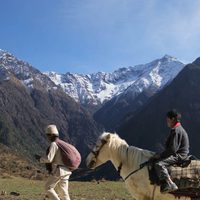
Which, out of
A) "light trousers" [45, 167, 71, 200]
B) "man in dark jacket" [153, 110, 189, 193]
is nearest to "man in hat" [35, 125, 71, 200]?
"light trousers" [45, 167, 71, 200]

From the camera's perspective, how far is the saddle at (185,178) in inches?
502

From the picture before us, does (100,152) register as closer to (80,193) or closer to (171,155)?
(171,155)

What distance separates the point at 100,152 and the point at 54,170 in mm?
1398

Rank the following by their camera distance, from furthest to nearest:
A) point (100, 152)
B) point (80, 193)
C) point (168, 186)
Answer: point (80, 193) → point (100, 152) → point (168, 186)

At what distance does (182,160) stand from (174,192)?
0.82m

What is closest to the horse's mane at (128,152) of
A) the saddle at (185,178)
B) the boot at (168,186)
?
the saddle at (185,178)

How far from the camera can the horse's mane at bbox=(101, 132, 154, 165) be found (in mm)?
13398

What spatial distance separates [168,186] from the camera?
12.4m

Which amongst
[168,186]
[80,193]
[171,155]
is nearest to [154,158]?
[171,155]

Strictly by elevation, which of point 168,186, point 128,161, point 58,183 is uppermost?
point 128,161

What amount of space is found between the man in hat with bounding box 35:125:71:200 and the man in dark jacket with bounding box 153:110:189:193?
115 inches

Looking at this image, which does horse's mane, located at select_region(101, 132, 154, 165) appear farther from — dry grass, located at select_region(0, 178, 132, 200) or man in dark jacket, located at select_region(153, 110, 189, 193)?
dry grass, located at select_region(0, 178, 132, 200)

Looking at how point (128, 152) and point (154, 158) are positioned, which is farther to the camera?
point (128, 152)

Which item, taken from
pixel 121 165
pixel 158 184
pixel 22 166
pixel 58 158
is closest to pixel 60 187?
pixel 58 158
